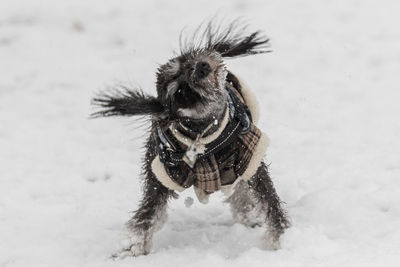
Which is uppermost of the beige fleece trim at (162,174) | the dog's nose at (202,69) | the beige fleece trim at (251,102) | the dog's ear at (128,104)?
the dog's nose at (202,69)

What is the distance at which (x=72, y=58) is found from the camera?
6340mm

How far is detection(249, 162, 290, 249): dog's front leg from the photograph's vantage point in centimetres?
335

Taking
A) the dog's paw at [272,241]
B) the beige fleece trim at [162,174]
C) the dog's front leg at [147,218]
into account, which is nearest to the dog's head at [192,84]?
the beige fleece trim at [162,174]

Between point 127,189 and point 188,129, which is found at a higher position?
point 188,129

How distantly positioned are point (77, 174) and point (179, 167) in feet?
5.29

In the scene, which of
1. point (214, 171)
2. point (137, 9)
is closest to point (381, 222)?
point (214, 171)

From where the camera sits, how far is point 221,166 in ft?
10.3

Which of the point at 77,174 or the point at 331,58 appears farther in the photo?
the point at 331,58

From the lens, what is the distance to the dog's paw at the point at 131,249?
3.43 m

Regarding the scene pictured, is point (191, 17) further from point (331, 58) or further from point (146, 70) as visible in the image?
point (331, 58)

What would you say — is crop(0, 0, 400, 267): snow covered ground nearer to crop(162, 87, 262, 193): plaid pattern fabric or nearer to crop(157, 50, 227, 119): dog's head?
crop(162, 87, 262, 193): plaid pattern fabric

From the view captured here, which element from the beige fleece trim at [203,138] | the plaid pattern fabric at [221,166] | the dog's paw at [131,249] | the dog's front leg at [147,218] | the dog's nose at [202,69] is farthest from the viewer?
the dog's paw at [131,249]

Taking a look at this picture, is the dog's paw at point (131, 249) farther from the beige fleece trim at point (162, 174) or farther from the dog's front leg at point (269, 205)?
the dog's front leg at point (269, 205)

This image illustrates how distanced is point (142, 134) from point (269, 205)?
5.91 ft
